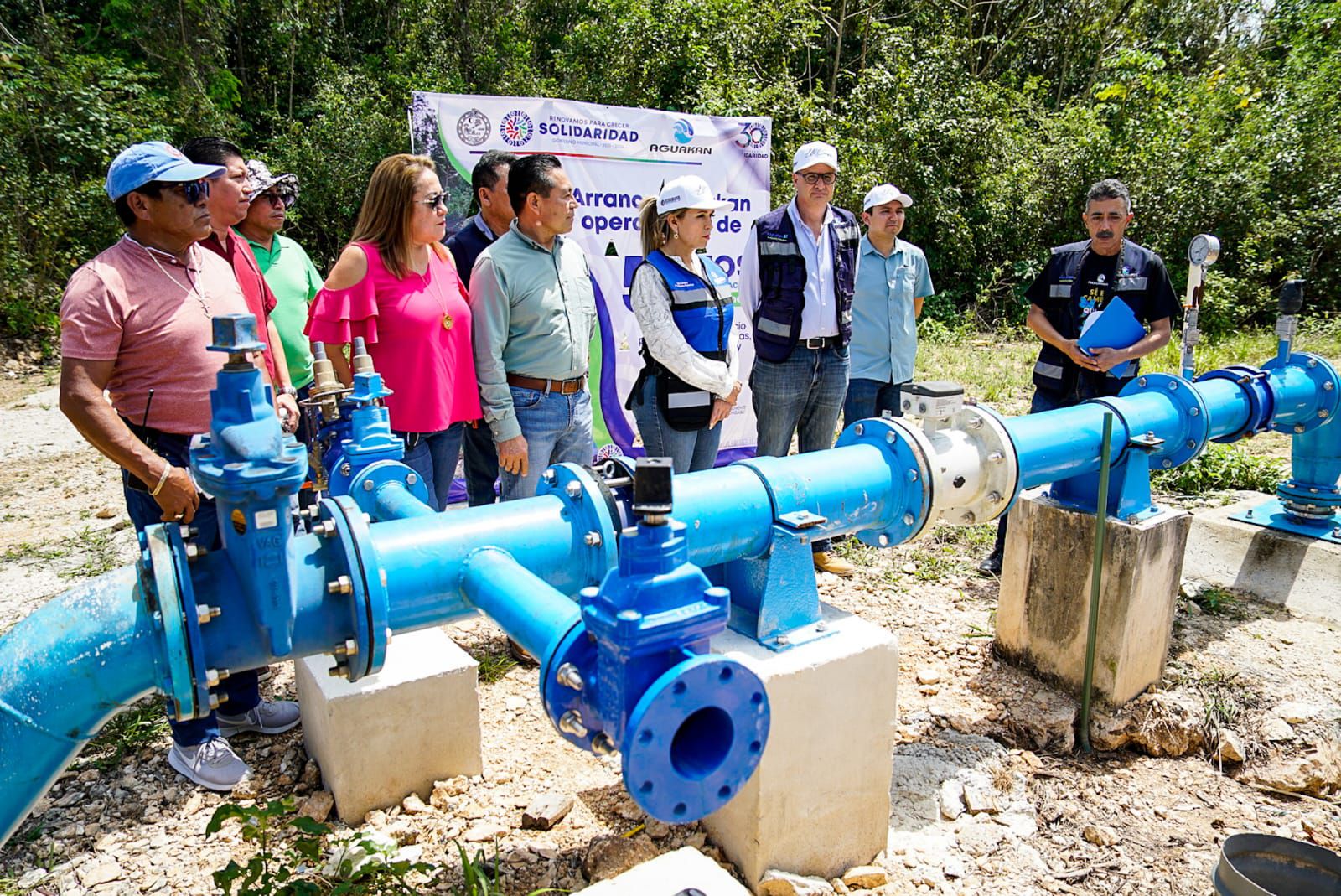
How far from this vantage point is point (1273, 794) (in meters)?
2.88

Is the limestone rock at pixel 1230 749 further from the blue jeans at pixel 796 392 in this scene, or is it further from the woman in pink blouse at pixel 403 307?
the woman in pink blouse at pixel 403 307

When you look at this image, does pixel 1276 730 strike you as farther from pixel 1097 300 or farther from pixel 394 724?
pixel 394 724

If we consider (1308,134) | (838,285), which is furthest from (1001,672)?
(1308,134)

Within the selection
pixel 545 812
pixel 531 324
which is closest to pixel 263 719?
pixel 545 812

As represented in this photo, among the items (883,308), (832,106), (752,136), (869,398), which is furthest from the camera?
(832,106)

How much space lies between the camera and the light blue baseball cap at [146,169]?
2301mm

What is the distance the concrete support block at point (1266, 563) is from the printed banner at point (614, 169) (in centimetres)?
253

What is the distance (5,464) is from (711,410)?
569cm

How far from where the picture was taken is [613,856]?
234 cm

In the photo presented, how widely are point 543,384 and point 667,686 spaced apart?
2268 mm

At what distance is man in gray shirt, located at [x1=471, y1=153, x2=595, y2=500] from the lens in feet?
10.4

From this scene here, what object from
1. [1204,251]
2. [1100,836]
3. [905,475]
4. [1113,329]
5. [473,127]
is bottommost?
[1100,836]

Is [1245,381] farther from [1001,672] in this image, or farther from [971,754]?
[971,754]

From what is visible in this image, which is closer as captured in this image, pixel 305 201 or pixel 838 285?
pixel 838 285
